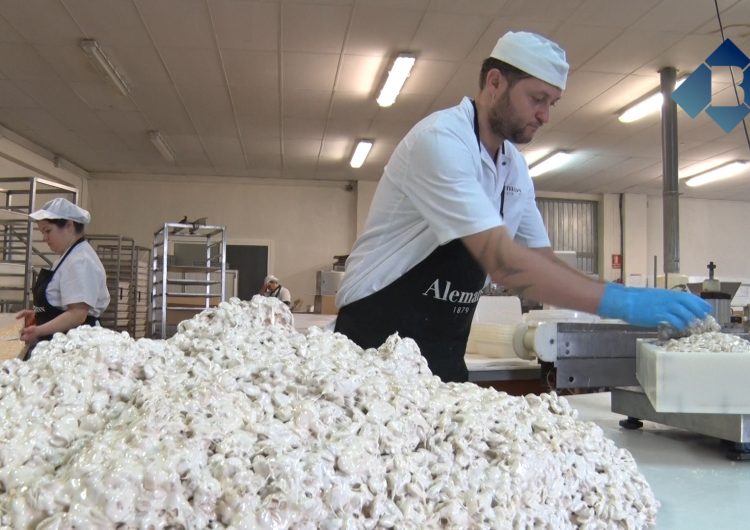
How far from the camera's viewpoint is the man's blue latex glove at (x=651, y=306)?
1.25 metres

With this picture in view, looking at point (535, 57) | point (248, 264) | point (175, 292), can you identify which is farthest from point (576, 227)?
point (535, 57)

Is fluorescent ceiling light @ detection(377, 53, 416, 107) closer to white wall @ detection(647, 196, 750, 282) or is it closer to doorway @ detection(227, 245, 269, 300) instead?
doorway @ detection(227, 245, 269, 300)

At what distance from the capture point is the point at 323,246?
9.19 m

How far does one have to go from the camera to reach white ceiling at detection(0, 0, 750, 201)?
4.02 m

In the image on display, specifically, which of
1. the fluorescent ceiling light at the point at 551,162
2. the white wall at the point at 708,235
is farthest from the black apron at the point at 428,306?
the white wall at the point at 708,235

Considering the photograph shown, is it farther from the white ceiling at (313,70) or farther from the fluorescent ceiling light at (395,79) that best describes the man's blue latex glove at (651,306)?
the fluorescent ceiling light at (395,79)

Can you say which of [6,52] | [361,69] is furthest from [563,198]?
[6,52]

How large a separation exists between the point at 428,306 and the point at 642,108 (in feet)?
16.7

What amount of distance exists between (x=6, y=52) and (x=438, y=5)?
3437mm

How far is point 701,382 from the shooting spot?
103cm

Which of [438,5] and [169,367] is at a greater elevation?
[438,5]

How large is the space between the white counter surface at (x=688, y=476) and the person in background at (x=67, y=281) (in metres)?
2.30

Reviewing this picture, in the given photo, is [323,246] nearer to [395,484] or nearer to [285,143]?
[285,143]

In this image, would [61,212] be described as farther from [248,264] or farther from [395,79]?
[248,264]
